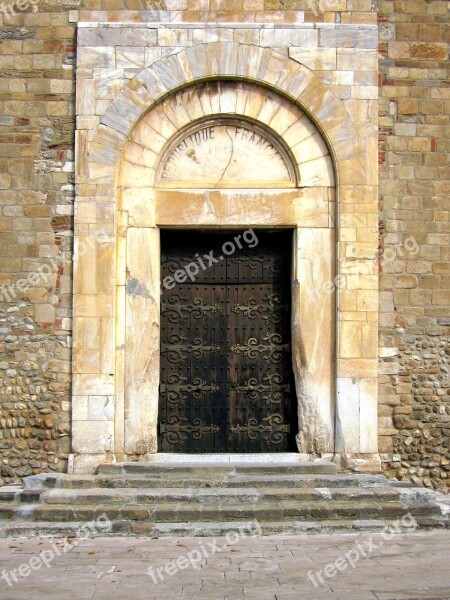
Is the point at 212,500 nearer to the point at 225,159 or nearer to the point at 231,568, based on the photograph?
the point at 231,568

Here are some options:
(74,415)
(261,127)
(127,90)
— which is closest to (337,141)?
(261,127)

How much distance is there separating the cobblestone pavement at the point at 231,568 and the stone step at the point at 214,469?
112cm

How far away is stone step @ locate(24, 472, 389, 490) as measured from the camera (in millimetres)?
7539

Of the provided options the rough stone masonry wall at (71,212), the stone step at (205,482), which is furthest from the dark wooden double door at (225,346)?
the rough stone masonry wall at (71,212)

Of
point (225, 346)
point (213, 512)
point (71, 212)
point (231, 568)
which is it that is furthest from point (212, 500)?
point (71, 212)

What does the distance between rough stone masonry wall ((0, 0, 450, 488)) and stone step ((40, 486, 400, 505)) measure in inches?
35.8

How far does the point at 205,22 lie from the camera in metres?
8.39

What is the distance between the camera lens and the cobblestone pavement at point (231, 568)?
5328 millimetres

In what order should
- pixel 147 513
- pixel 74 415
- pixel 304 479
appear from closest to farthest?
pixel 147 513
pixel 304 479
pixel 74 415

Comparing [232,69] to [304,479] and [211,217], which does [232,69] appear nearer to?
[211,217]

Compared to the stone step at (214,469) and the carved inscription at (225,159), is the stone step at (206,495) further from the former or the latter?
the carved inscription at (225,159)

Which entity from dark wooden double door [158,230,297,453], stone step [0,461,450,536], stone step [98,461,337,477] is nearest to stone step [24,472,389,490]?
stone step [0,461,450,536]

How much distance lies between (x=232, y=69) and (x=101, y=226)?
2.15 meters

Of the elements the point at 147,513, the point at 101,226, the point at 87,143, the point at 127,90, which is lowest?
the point at 147,513
